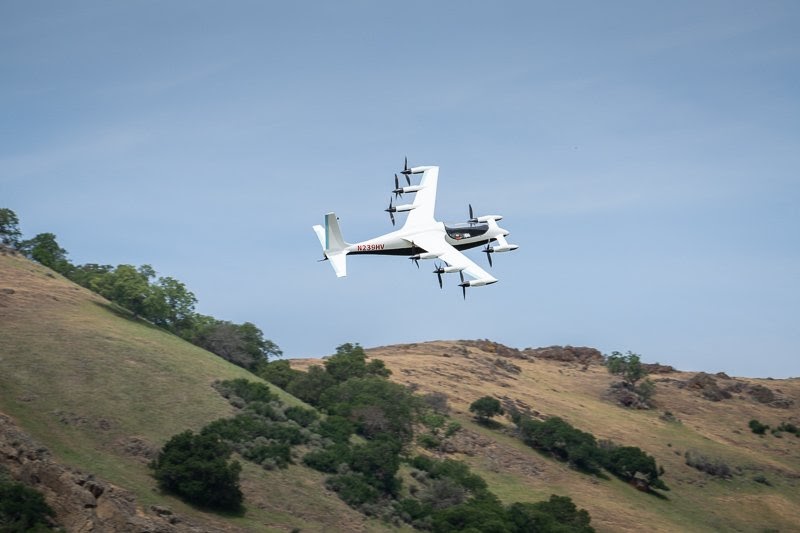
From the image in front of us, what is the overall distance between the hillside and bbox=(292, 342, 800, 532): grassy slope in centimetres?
23

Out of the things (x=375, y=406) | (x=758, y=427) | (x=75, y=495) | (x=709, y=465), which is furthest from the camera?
(x=758, y=427)

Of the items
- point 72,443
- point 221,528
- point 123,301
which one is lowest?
point 221,528

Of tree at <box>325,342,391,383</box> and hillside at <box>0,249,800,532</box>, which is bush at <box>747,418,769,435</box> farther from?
tree at <box>325,342,391,383</box>

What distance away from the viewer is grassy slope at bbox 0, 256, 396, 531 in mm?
67562

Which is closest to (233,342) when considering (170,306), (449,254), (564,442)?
(170,306)

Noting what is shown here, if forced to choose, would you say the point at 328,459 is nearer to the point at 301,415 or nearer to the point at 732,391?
the point at 301,415

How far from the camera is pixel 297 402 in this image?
309 ft

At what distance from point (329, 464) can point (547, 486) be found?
2165cm

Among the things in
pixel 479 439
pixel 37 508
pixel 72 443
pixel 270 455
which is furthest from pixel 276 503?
pixel 479 439

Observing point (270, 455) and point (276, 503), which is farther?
point (270, 455)

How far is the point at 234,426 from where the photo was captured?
78750 mm

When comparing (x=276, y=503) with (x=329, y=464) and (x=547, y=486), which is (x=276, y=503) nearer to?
(x=329, y=464)

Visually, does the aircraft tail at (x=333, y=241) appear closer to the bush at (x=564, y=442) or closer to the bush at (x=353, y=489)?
the bush at (x=353, y=489)

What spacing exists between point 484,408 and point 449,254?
116ft
